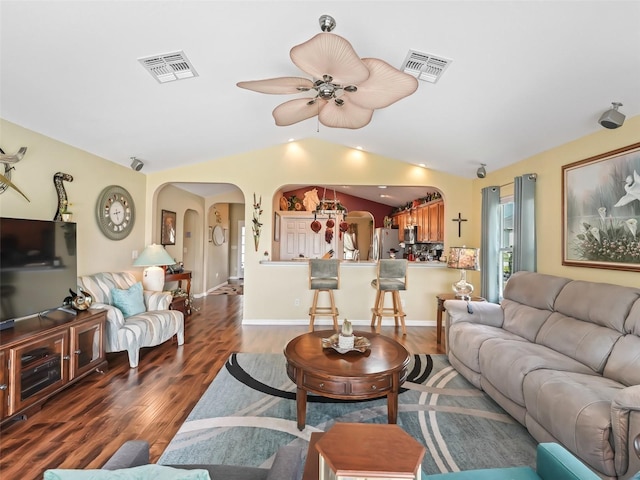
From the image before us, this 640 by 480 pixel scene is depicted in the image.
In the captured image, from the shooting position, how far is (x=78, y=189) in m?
3.66

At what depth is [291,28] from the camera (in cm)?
234

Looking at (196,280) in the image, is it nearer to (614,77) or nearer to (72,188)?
(72,188)

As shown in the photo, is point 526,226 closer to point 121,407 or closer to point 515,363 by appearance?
point 515,363

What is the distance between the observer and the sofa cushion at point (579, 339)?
7.49ft

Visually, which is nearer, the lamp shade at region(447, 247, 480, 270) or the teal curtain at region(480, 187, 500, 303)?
the lamp shade at region(447, 247, 480, 270)

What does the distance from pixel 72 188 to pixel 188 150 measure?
1507 millimetres

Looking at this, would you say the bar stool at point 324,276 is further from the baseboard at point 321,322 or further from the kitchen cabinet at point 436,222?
the kitchen cabinet at point 436,222

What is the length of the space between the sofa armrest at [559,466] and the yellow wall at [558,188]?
2108 millimetres

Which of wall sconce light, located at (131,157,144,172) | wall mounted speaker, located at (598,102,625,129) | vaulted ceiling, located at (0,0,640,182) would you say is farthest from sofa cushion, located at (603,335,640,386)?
wall sconce light, located at (131,157,144,172)

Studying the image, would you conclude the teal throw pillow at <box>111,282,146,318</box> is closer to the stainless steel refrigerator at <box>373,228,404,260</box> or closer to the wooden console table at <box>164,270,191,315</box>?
the wooden console table at <box>164,270,191,315</box>

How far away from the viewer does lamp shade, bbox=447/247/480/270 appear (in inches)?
155

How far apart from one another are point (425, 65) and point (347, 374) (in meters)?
2.50

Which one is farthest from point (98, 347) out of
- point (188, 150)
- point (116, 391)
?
point (188, 150)

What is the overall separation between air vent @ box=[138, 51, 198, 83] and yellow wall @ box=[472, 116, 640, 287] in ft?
12.2
